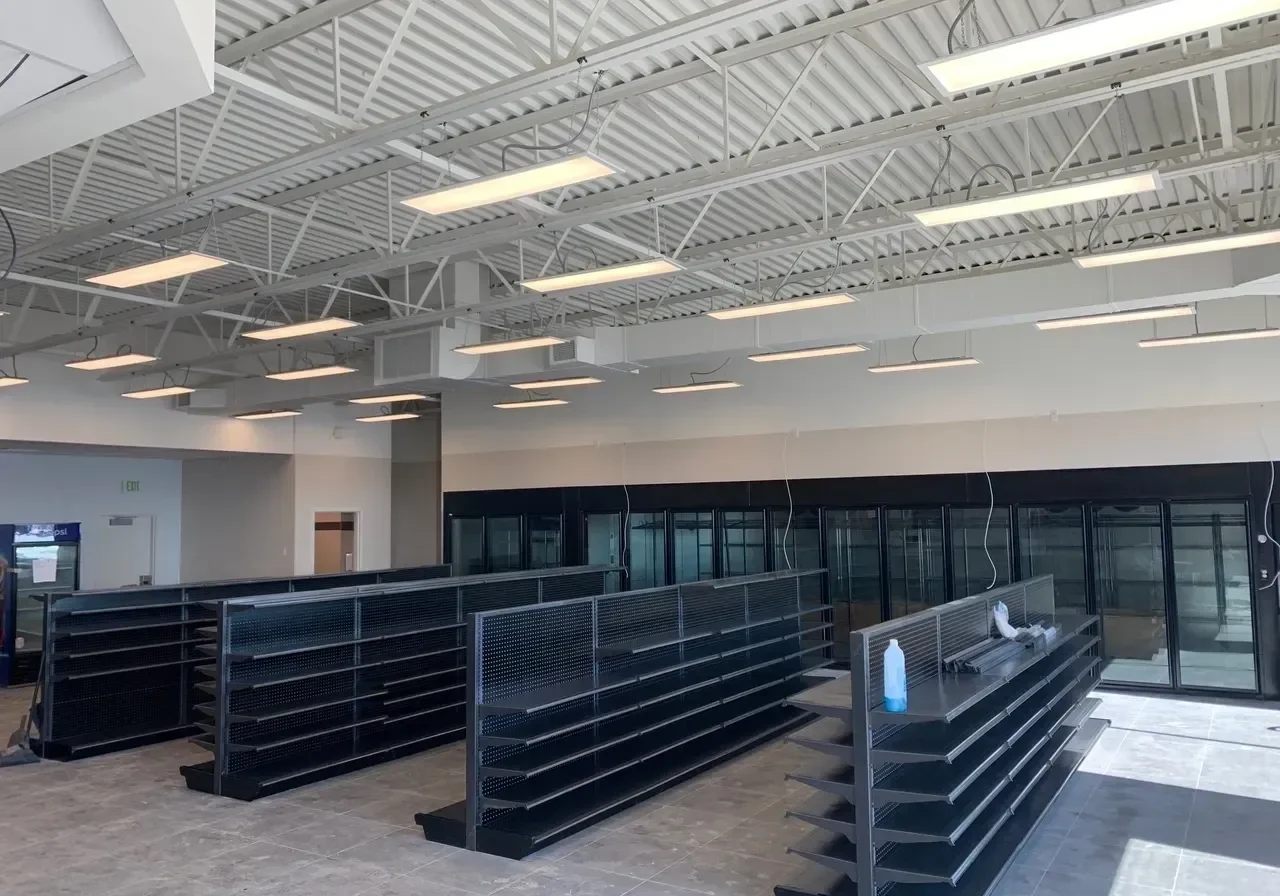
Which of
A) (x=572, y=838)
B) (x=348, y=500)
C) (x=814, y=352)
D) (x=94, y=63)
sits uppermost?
(x=814, y=352)

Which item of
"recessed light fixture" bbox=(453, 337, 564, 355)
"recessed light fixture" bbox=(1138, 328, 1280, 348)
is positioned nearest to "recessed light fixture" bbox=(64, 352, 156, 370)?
"recessed light fixture" bbox=(453, 337, 564, 355)

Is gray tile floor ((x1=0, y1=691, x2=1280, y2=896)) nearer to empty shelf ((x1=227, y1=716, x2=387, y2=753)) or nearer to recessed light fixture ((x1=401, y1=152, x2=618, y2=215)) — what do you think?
empty shelf ((x1=227, y1=716, x2=387, y2=753))

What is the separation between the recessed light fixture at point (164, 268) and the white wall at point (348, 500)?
8.43m

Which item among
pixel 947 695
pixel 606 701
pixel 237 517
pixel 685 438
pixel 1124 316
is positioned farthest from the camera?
pixel 237 517

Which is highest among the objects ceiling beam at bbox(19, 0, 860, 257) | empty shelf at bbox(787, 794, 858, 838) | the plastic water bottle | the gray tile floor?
ceiling beam at bbox(19, 0, 860, 257)

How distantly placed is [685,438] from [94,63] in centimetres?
947

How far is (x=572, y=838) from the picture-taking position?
17.6ft

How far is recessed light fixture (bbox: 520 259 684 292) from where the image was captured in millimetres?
5793

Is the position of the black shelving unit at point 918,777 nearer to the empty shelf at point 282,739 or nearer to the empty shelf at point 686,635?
the empty shelf at point 686,635

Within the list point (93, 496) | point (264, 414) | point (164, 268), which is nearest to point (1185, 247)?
point (164, 268)

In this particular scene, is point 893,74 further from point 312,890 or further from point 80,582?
point 80,582

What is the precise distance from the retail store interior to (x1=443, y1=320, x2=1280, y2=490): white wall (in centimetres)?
5

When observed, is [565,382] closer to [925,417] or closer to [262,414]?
[925,417]

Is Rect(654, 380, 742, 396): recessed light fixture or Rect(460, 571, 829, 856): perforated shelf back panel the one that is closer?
Rect(460, 571, 829, 856): perforated shelf back panel
